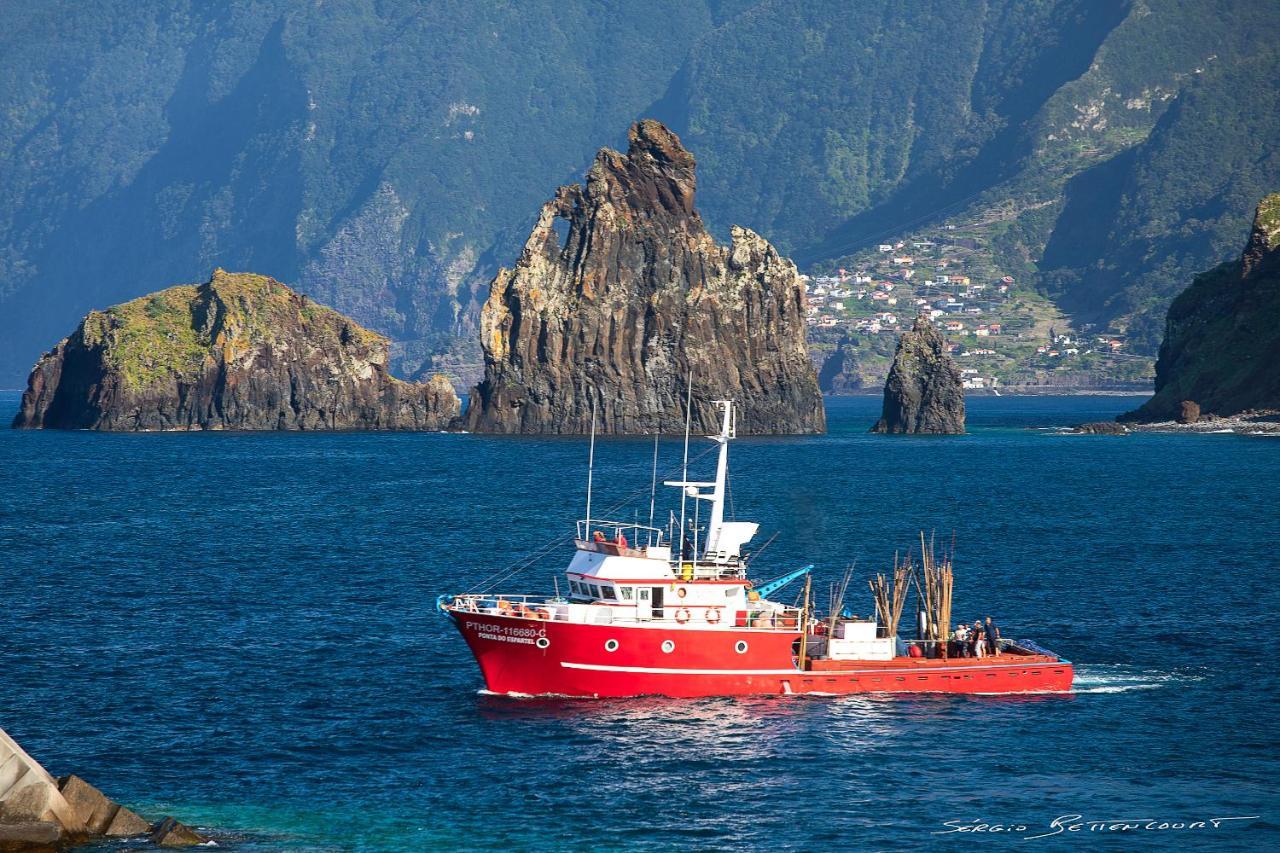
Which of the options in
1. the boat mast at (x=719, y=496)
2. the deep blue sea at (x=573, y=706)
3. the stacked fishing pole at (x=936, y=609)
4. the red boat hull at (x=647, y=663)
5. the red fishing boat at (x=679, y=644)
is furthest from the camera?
the stacked fishing pole at (x=936, y=609)

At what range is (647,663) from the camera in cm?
6894

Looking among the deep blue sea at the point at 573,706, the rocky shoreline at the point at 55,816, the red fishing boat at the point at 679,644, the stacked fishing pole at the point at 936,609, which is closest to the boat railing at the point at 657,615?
the red fishing boat at the point at 679,644

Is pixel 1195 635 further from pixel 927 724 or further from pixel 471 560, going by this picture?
pixel 471 560

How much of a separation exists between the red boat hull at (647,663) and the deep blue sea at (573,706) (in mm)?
958

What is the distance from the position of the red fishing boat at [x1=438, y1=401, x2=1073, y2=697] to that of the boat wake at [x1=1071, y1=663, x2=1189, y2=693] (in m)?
2.30

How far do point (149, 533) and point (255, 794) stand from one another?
6843 centimetres

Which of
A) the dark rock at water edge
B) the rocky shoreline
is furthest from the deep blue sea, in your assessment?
the rocky shoreline

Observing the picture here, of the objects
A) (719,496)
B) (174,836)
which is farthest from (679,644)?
(174,836)

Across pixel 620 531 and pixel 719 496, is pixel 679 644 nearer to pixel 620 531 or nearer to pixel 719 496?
pixel 620 531

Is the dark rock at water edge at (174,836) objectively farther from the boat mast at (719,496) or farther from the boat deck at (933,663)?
the boat deck at (933,663)

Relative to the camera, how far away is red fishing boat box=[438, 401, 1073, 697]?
68.9 meters

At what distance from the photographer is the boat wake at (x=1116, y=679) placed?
72.1 m

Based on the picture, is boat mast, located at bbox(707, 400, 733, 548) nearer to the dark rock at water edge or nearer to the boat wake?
the boat wake

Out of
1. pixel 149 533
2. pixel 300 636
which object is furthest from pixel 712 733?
pixel 149 533
